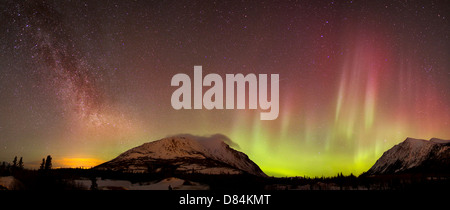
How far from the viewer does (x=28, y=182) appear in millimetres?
48156
